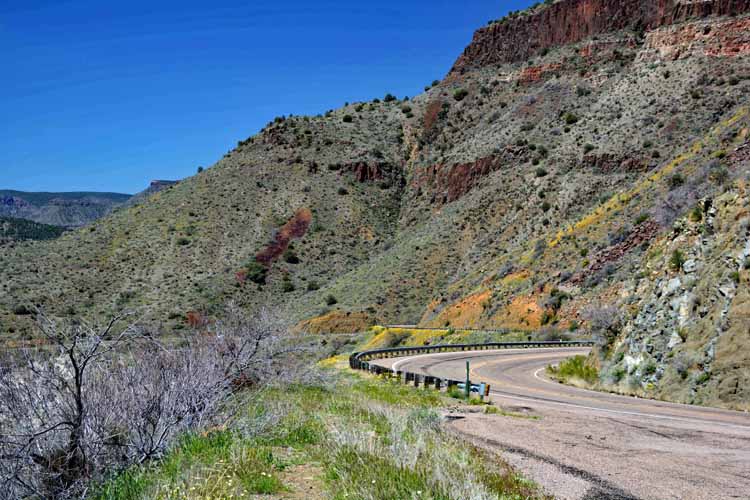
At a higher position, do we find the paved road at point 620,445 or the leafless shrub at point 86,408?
the leafless shrub at point 86,408

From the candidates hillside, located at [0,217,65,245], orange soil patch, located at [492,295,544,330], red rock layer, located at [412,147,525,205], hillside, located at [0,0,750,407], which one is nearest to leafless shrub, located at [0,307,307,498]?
hillside, located at [0,0,750,407]

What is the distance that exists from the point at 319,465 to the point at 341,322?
48319 millimetres

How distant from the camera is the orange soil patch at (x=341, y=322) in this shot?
181ft

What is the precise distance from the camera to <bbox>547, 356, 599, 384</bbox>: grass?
2180 cm

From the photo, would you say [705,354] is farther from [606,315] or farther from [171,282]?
[171,282]

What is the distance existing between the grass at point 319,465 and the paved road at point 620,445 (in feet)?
2.84

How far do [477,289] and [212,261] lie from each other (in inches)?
1328

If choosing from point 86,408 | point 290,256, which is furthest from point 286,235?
point 86,408

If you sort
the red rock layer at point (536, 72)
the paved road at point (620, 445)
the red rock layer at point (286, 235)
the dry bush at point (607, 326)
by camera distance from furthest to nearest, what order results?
the red rock layer at point (536, 72) < the red rock layer at point (286, 235) < the dry bush at point (607, 326) < the paved road at point (620, 445)

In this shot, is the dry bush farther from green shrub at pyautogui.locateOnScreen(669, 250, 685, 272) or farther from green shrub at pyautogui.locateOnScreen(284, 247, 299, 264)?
green shrub at pyautogui.locateOnScreen(284, 247, 299, 264)

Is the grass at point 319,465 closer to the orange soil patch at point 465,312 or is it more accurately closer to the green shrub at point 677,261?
the green shrub at point 677,261

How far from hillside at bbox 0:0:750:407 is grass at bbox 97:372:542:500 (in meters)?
12.0

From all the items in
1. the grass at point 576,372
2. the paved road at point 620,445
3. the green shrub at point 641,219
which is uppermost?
the green shrub at point 641,219

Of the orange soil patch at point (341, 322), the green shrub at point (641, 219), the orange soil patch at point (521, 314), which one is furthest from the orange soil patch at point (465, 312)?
the green shrub at point (641, 219)
